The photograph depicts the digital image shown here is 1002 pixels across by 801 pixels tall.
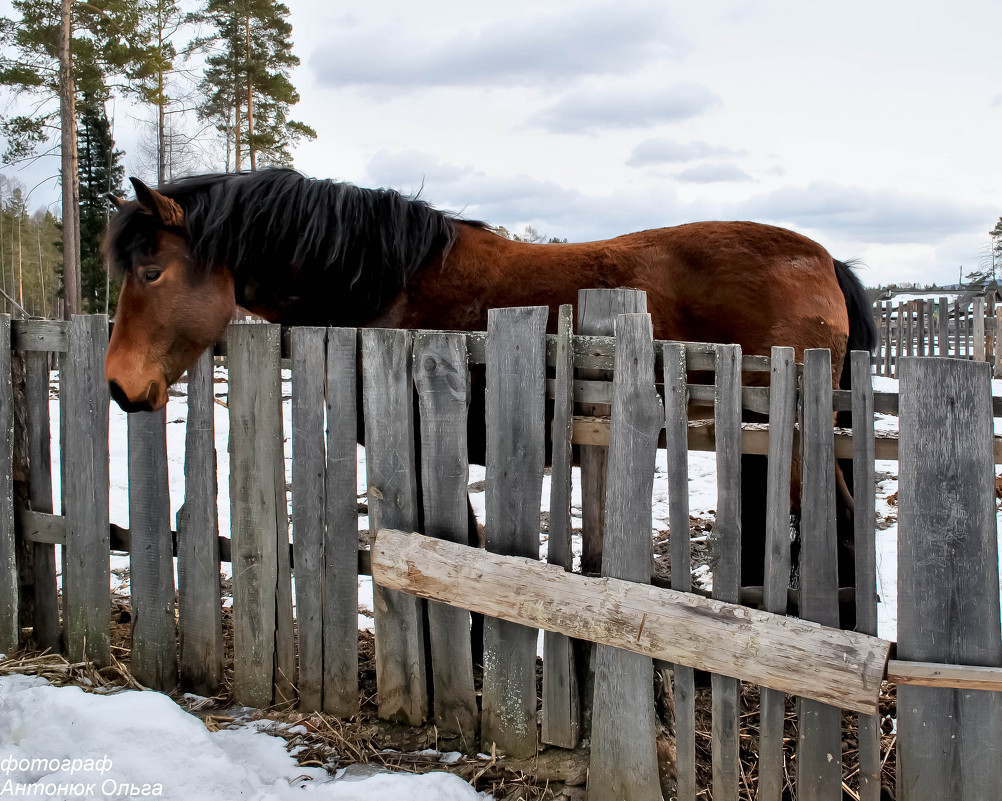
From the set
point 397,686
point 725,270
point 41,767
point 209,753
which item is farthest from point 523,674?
point 725,270

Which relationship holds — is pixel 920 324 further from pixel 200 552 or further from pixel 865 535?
pixel 200 552

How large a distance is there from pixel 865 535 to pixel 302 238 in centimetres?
254

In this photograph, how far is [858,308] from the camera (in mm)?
3502

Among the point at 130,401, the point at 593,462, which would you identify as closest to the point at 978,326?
the point at 593,462

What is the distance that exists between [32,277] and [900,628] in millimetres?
59089

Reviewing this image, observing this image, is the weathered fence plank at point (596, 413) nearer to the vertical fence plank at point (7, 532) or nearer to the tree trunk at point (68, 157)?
the vertical fence plank at point (7, 532)

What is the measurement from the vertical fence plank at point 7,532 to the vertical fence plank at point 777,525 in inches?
138

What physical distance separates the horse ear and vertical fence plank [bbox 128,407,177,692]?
Result: 34.3 inches

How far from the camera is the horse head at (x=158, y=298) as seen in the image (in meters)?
2.96

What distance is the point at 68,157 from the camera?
15.8 metres

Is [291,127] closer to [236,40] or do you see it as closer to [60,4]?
[236,40]

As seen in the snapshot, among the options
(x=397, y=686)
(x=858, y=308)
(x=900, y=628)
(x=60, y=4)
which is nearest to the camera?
(x=900, y=628)

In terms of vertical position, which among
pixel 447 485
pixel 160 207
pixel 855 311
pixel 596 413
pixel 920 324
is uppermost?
pixel 920 324

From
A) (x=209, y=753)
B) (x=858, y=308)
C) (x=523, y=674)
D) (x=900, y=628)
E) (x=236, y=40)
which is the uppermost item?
(x=236, y=40)
